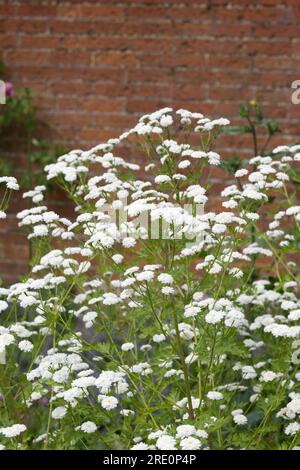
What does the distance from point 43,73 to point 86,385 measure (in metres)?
2.99

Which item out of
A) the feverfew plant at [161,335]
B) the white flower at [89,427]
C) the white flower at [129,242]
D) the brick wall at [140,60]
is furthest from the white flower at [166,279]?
the brick wall at [140,60]

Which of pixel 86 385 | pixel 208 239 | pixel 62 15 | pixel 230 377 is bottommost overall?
pixel 230 377

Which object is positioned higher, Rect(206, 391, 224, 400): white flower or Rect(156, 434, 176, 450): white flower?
Rect(156, 434, 176, 450): white flower

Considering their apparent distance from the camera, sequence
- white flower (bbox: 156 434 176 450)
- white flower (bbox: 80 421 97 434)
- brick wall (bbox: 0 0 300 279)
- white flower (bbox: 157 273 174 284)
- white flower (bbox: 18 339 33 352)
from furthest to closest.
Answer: brick wall (bbox: 0 0 300 279)
white flower (bbox: 18 339 33 352)
white flower (bbox: 80 421 97 434)
white flower (bbox: 157 273 174 284)
white flower (bbox: 156 434 176 450)

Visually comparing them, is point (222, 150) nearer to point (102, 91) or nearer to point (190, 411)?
point (102, 91)

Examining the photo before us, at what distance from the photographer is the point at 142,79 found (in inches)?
194

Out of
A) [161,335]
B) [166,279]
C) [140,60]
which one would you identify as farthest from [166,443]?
[140,60]

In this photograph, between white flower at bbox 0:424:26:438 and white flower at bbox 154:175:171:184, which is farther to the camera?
white flower at bbox 154:175:171:184

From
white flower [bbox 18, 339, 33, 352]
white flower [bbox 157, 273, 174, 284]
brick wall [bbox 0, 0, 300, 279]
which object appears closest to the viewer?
white flower [bbox 157, 273, 174, 284]

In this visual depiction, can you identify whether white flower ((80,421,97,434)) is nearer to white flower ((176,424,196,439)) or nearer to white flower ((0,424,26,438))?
white flower ((0,424,26,438))

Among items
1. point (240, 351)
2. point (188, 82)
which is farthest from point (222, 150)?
point (240, 351)

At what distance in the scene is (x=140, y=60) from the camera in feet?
16.2

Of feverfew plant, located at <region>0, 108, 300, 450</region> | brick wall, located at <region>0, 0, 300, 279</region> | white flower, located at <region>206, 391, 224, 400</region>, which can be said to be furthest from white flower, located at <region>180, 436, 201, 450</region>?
brick wall, located at <region>0, 0, 300, 279</region>

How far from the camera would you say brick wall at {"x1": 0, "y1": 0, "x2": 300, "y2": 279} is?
4.77 m
